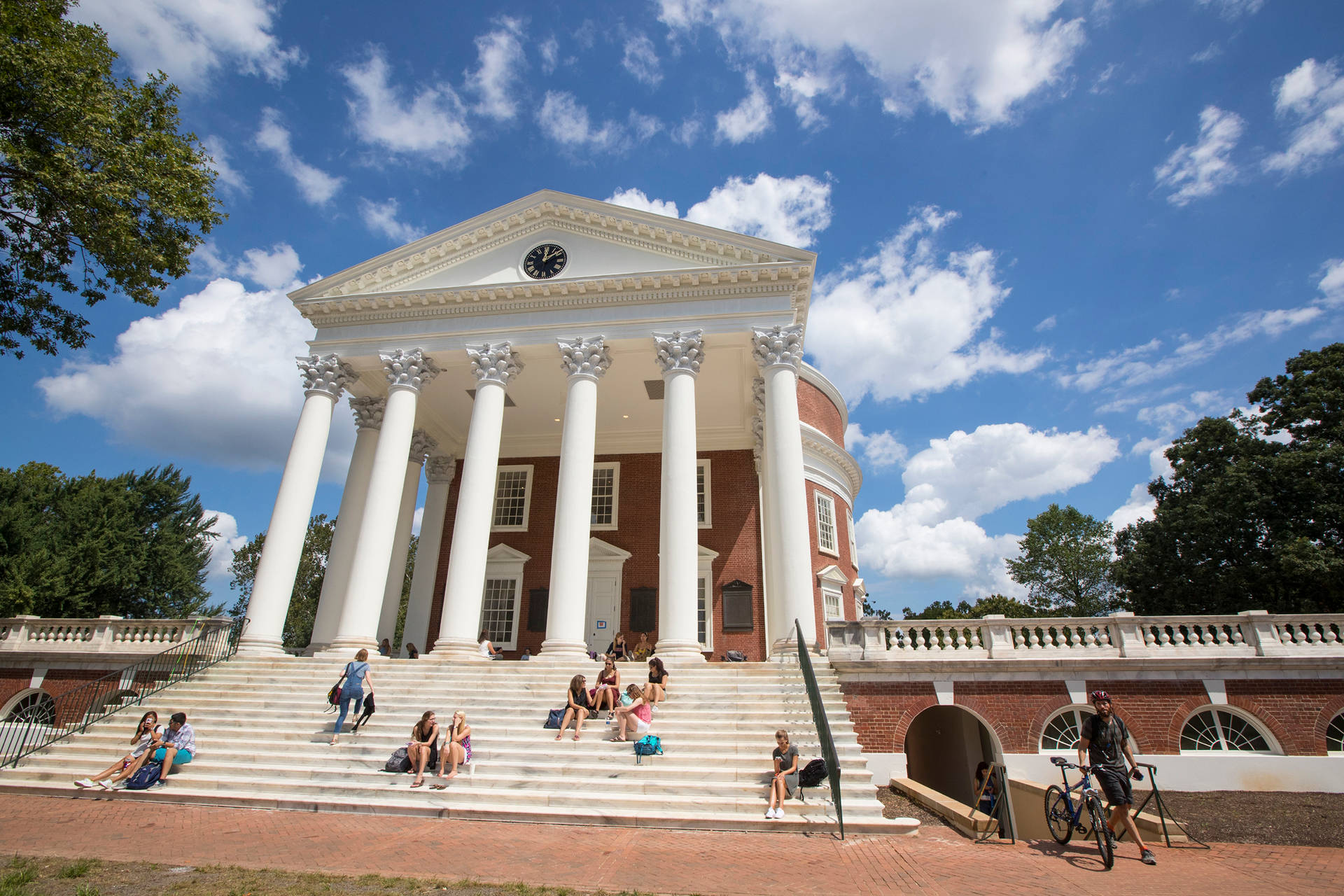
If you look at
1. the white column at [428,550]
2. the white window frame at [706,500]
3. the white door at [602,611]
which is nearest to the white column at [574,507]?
the white door at [602,611]

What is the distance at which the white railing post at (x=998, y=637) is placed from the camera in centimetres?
1330

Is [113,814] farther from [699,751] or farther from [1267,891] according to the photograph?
[1267,891]

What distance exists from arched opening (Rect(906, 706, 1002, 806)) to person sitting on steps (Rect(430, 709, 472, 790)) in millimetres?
14192

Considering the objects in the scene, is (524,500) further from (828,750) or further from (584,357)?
→ (828,750)

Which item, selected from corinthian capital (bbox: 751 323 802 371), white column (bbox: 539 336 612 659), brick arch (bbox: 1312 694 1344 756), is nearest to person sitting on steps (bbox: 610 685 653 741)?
white column (bbox: 539 336 612 659)

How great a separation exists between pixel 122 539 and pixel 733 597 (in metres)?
28.7

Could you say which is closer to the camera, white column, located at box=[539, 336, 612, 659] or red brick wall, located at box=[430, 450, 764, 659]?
white column, located at box=[539, 336, 612, 659]

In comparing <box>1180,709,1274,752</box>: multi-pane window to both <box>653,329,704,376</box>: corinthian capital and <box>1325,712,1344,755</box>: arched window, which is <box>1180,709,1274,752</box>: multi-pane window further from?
<box>653,329,704,376</box>: corinthian capital

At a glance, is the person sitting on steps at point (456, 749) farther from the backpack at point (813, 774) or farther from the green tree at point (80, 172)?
the green tree at point (80, 172)

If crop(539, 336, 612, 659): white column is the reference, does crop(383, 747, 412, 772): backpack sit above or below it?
below

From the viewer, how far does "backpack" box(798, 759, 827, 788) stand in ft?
28.6

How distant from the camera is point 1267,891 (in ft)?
19.0

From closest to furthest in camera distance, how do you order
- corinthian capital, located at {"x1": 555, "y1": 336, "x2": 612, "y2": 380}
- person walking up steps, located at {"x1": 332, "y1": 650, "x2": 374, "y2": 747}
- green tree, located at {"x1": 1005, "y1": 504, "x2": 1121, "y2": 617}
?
person walking up steps, located at {"x1": 332, "y1": 650, "x2": 374, "y2": 747} → corinthian capital, located at {"x1": 555, "y1": 336, "x2": 612, "y2": 380} → green tree, located at {"x1": 1005, "y1": 504, "x2": 1121, "y2": 617}

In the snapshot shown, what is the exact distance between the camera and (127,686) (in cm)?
1499
